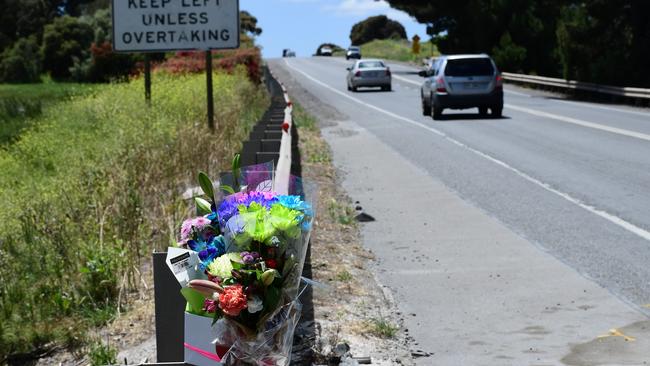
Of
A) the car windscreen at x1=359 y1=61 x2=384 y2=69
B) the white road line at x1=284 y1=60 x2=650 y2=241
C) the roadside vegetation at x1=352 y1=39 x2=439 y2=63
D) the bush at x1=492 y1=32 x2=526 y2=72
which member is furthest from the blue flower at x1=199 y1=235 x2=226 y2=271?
the roadside vegetation at x1=352 y1=39 x2=439 y2=63

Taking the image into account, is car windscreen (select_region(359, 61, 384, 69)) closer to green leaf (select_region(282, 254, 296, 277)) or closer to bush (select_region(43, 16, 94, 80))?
bush (select_region(43, 16, 94, 80))

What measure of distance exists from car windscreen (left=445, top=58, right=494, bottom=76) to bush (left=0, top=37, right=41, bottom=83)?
5062 centimetres

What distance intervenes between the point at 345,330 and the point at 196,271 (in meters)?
2.45

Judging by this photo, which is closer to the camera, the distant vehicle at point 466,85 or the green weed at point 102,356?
the green weed at point 102,356

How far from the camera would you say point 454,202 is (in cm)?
1344

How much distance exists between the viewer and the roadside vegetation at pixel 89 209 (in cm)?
837

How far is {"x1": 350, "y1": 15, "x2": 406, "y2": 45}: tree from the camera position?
473 feet

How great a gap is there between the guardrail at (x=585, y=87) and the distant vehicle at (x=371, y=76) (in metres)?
6.01

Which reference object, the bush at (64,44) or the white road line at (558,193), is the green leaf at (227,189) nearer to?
the white road line at (558,193)

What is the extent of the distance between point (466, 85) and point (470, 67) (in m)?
0.58

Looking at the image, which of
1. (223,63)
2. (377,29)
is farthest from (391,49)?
(223,63)

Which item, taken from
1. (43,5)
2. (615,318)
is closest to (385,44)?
(43,5)

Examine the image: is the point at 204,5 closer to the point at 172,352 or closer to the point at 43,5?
the point at 172,352

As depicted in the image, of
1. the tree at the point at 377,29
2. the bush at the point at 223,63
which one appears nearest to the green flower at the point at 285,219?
the bush at the point at 223,63
